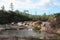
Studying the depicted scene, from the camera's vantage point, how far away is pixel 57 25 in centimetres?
5834

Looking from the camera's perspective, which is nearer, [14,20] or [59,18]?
[59,18]

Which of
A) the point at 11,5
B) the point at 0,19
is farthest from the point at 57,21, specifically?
the point at 11,5

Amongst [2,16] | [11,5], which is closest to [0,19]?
[2,16]

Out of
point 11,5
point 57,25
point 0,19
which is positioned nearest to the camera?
point 57,25

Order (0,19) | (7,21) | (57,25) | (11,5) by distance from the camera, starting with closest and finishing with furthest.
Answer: (57,25)
(0,19)
(7,21)
(11,5)

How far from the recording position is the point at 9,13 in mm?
128875

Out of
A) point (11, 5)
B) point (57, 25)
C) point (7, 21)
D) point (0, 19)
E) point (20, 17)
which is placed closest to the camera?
point (57, 25)

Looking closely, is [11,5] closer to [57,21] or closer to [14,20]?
[14,20]

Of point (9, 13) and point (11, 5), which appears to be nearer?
point (9, 13)

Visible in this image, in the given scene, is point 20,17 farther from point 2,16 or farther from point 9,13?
point 2,16

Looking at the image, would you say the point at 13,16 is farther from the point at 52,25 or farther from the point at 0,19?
the point at 52,25

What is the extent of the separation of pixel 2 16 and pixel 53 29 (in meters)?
63.5

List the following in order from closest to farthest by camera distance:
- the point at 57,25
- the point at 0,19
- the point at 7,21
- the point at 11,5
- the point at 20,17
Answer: the point at 57,25 < the point at 0,19 < the point at 7,21 < the point at 20,17 < the point at 11,5

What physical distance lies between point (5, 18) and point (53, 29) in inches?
2582
